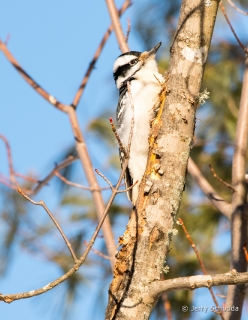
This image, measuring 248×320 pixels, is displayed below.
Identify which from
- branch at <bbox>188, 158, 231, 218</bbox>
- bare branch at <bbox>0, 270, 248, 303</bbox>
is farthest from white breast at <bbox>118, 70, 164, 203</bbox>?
bare branch at <bbox>0, 270, 248, 303</bbox>

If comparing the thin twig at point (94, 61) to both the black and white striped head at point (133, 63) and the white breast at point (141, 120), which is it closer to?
the black and white striped head at point (133, 63)

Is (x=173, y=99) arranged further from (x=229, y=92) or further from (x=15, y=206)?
(x=15, y=206)

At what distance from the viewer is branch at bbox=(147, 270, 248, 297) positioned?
84.3 inches

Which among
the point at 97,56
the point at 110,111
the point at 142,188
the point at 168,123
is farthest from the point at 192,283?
the point at 110,111

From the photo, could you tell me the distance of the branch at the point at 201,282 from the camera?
2141mm

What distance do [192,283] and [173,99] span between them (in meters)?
1.00

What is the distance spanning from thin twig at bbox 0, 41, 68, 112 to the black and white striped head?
21.3 inches

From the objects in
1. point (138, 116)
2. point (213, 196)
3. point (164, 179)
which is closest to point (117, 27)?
point (138, 116)

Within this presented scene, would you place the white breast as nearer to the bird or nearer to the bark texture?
the bird

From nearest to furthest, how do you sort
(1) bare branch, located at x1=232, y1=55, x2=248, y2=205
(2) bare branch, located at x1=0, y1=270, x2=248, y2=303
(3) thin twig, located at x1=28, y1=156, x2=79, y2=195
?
(2) bare branch, located at x1=0, y1=270, x2=248, y2=303 → (1) bare branch, located at x1=232, y1=55, x2=248, y2=205 → (3) thin twig, located at x1=28, y1=156, x2=79, y2=195

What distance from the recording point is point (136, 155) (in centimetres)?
363

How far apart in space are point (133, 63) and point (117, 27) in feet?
1.02

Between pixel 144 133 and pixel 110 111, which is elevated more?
pixel 110 111

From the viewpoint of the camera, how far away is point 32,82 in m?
4.73
